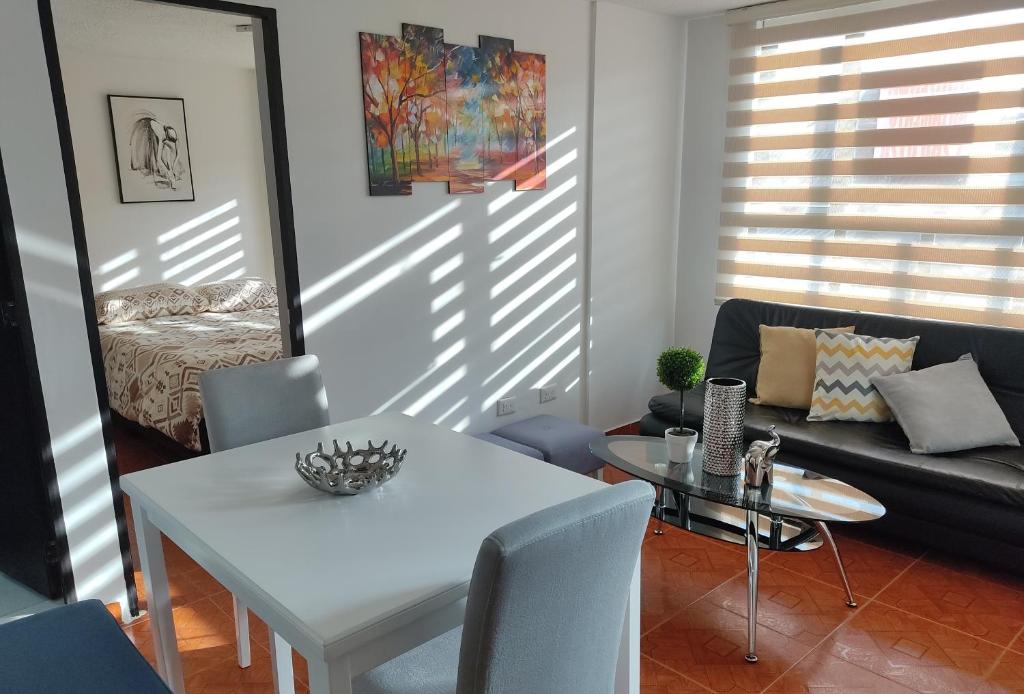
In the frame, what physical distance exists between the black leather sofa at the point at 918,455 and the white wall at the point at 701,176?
0.76 m

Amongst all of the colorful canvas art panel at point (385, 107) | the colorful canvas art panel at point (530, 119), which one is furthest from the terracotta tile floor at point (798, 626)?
the colorful canvas art panel at point (530, 119)

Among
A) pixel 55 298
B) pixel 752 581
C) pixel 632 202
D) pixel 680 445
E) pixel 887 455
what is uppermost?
pixel 632 202

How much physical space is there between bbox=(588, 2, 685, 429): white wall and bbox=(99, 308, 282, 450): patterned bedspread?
187 cm

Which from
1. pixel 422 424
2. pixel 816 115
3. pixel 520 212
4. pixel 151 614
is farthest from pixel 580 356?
pixel 151 614

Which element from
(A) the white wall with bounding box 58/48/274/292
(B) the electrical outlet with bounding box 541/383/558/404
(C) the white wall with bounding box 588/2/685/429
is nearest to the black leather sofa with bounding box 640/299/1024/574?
(B) the electrical outlet with bounding box 541/383/558/404

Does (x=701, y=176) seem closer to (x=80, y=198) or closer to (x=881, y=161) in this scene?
(x=881, y=161)

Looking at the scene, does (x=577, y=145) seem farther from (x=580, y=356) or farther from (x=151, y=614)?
(x=151, y=614)

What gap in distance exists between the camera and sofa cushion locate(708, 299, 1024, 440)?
10.4ft

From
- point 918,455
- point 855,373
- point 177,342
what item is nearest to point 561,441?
point 855,373

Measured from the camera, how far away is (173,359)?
156 inches

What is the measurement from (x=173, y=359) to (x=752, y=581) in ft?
10.0

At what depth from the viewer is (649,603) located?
2.68m

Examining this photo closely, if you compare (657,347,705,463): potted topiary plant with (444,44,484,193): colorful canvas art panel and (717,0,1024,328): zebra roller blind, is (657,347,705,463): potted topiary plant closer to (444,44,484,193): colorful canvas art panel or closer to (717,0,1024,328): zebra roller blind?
(444,44,484,193): colorful canvas art panel

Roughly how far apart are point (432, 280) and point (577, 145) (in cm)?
117
